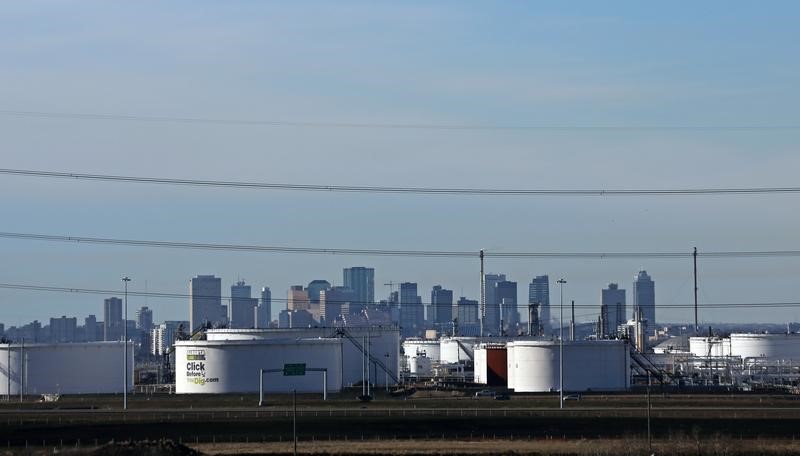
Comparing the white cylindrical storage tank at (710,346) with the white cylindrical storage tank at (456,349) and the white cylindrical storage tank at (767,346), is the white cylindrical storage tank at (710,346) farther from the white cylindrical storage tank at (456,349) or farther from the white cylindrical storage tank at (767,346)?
the white cylindrical storage tank at (456,349)

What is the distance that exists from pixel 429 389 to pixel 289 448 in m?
59.9

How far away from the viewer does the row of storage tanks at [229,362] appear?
4636 inches

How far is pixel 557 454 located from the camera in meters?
60.3

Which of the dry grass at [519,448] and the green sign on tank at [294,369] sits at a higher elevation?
the green sign on tank at [294,369]

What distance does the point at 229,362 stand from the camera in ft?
387

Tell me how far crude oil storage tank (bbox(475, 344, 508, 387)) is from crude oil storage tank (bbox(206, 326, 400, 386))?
9201 millimetres

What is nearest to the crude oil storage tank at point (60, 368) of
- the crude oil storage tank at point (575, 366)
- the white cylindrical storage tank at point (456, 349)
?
the crude oil storage tank at point (575, 366)

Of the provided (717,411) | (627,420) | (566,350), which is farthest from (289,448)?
(566,350)

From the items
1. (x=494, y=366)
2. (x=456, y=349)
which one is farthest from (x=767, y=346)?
(x=494, y=366)

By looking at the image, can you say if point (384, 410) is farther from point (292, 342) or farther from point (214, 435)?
point (292, 342)

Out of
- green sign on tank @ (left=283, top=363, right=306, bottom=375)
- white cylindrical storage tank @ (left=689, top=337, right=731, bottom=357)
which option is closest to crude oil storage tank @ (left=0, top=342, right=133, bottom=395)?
green sign on tank @ (left=283, top=363, right=306, bottom=375)

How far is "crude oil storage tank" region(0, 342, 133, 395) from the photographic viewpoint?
12706cm

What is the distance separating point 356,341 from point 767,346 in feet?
191

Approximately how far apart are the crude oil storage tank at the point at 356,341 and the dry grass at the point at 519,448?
5915 cm
